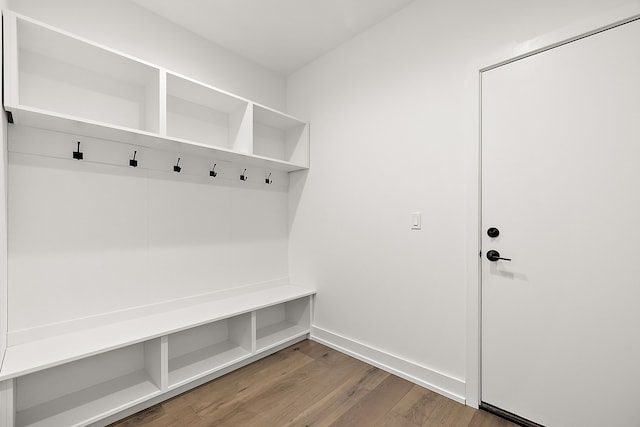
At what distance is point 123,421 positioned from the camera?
1.63 meters

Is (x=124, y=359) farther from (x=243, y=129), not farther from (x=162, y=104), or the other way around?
(x=243, y=129)

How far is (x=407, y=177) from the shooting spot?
211cm

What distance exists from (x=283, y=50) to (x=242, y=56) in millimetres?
402

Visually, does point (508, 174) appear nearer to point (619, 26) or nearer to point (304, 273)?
point (619, 26)

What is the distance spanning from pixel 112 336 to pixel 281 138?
2187mm

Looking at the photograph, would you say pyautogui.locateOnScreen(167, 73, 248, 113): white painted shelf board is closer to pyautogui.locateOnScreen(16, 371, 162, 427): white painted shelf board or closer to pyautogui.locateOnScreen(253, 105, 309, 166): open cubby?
pyautogui.locateOnScreen(253, 105, 309, 166): open cubby

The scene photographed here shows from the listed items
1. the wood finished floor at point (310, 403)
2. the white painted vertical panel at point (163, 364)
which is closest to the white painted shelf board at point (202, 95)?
the white painted vertical panel at point (163, 364)

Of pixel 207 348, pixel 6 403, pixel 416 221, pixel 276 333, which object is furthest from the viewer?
pixel 276 333

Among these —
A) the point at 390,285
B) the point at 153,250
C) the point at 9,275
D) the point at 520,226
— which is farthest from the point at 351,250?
the point at 9,275

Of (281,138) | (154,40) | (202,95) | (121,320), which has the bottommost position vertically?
(121,320)

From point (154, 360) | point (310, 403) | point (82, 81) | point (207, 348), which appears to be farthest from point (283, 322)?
point (82, 81)

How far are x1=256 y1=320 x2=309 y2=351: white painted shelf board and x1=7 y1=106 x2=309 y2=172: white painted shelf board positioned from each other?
156 cm

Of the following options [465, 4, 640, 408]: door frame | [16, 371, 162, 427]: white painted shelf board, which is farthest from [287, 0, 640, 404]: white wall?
[16, 371, 162, 427]: white painted shelf board

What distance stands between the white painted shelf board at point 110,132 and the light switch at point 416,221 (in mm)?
1278
